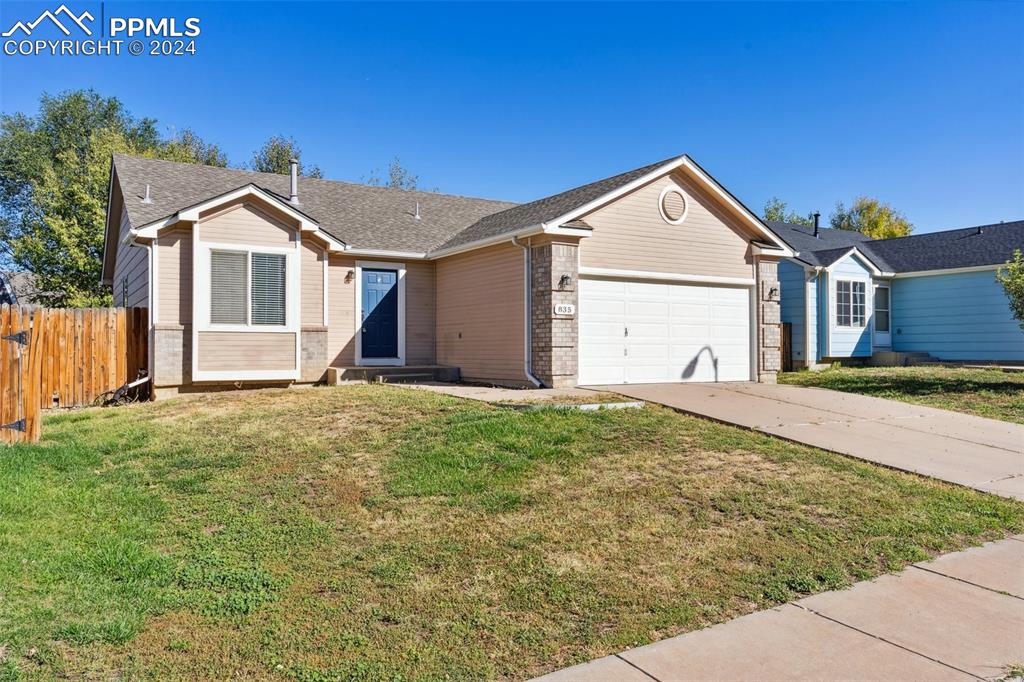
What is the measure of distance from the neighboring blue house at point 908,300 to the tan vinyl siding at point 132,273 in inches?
674

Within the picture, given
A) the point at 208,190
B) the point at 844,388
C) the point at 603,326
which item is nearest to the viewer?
the point at 603,326

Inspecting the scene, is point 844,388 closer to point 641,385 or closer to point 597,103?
point 641,385

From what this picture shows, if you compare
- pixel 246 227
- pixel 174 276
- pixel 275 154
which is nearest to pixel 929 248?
pixel 246 227

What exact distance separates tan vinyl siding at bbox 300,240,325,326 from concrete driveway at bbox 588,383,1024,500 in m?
6.04

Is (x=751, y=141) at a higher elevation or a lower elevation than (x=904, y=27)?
higher

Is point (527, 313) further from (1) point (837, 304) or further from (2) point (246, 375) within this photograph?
(1) point (837, 304)

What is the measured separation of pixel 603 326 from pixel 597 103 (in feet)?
30.3

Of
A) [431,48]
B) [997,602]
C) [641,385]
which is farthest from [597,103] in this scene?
[997,602]

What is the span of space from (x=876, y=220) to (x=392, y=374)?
43.0 meters

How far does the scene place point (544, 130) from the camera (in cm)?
2302

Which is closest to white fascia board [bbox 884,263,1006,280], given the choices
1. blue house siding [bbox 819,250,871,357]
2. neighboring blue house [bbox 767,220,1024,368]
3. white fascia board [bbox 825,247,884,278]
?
neighboring blue house [bbox 767,220,1024,368]

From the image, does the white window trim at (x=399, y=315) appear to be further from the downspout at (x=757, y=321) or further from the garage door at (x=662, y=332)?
the downspout at (x=757, y=321)

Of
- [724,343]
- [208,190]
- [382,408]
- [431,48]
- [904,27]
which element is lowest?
[382,408]

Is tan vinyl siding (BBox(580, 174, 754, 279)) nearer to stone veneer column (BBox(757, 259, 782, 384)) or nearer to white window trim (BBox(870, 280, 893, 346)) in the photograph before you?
stone veneer column (BBox(757, 259, 782, 384))
